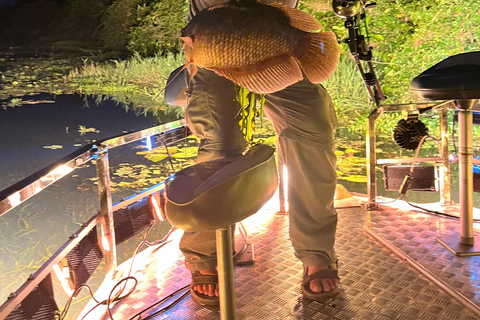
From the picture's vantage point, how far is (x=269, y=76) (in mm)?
1188

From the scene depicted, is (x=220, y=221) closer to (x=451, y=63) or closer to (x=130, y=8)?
(x=451, y=63)

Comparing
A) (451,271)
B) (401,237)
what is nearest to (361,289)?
(451,271)

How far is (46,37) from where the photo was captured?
16078 millimetres

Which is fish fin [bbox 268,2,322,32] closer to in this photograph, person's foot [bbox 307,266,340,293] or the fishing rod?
person's foot [bbox 307,266,340,293]

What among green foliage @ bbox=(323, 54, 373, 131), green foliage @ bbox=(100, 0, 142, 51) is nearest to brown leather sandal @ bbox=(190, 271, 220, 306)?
green foliage @ bbox=(323, 54, 373, 131)

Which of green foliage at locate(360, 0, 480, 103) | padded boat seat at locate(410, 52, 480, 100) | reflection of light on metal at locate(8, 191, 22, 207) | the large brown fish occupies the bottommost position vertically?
reflection of light on metal at locate(8, 191, 22, 207)

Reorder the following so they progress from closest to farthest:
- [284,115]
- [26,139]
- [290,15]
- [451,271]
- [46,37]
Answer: [290,15] → [284,115] → [451,271] → [26,139] → [46,37]

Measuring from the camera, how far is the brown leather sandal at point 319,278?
1.90 metres

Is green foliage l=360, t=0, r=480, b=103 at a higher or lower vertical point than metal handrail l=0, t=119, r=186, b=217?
higher

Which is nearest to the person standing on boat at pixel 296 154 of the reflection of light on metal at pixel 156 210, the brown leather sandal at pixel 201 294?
the brown leather sandal at pixel 201 294

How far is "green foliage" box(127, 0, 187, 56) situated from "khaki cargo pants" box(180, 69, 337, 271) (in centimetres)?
929

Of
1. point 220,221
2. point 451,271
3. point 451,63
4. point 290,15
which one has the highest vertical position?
point 290,15

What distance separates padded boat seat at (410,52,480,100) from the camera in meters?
2.01

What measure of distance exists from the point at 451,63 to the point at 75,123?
35.0 ft
